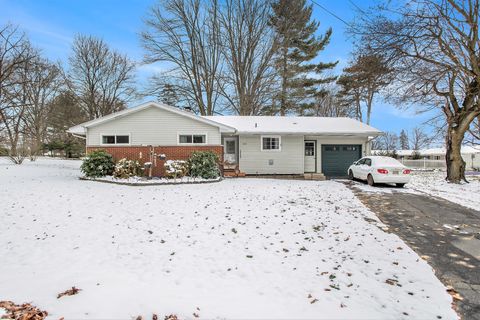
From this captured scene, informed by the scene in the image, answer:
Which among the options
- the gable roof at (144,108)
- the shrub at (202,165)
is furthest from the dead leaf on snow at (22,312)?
the gable roof at (144,108)

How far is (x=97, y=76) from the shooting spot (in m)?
31.1

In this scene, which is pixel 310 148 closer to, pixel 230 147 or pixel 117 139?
pixel 230 147

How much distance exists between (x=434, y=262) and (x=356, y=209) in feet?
11.1

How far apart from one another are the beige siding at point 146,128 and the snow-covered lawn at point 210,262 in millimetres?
6354

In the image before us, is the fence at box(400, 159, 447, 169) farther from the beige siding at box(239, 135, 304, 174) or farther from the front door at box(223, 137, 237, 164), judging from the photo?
the front door at box(223, 137, 237, 164)

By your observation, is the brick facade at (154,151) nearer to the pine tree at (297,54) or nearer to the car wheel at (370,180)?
the car wheel at (370,180)

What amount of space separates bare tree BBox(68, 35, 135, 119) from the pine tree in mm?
17516

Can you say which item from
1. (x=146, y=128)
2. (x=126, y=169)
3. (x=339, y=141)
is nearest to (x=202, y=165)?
(x=126, y=169)

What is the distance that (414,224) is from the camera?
22.4 feet

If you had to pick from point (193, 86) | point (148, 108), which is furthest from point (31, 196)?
point (193, 86)

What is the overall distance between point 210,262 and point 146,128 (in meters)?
11.0

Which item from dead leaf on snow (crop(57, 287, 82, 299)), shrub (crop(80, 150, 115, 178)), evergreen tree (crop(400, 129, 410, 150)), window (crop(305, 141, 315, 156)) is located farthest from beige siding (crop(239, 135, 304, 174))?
evergreen tree (crop(400, 129, 410, 150))

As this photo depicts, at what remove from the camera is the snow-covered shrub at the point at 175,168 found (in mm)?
12856

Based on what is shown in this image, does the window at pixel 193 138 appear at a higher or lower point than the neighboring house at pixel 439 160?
higher
